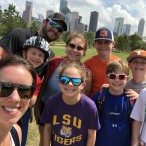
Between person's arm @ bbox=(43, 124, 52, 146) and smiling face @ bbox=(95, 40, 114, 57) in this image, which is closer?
person's arm @ bbox=(43, 124, 52, 146)

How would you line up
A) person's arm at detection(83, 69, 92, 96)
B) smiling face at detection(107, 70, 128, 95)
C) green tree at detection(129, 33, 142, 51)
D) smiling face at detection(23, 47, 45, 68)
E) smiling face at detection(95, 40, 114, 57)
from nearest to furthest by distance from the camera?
smiling face at detection(107, 70, 128, 95)
smiling face at detection(23, 47, 45, 68)
person's arm at detection(83, 69, 92, 96)
smiling face at detection(95, 40, 114, 57)
green tree at detection(129, 33, 142, 51)

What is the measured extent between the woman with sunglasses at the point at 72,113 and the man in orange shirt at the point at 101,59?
649 millimetres

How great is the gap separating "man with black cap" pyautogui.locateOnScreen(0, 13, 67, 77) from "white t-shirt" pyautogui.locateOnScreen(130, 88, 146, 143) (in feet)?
5.70

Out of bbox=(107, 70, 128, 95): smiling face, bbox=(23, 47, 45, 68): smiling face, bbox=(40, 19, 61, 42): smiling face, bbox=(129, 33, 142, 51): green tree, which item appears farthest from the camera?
bbox=(129, 33, 142, 51): green tree

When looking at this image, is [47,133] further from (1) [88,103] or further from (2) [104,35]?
(2) [104,35]

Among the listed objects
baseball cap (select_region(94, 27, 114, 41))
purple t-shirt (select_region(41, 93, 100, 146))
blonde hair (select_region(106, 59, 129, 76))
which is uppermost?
baseball cap (select_region(94, 27, 114, 41))

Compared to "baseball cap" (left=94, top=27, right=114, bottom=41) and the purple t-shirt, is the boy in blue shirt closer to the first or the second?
the purple t-shirt

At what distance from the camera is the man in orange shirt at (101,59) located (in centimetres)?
401

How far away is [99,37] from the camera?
13.8 feet

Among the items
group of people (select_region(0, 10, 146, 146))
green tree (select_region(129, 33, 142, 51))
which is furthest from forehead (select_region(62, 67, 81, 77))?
green tree (select_region(129, 33, 142, 51))

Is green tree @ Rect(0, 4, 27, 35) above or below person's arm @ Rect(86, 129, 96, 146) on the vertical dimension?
above

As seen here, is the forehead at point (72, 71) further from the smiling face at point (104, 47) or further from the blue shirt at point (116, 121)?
the smiling face at point (104, 47)

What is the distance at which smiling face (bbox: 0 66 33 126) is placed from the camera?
7.01 ft

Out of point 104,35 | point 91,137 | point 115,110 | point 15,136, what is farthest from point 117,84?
point 15,136
